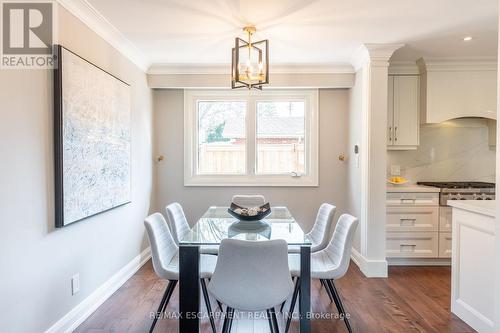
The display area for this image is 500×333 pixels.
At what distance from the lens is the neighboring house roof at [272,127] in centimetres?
426

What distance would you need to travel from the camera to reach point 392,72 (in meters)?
3.75

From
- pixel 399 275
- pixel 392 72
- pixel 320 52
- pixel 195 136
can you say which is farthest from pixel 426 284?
pixel 195 136

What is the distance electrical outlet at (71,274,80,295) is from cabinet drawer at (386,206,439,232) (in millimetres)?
3171

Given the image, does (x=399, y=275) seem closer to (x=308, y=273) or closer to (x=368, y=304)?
(x=368, y=304)

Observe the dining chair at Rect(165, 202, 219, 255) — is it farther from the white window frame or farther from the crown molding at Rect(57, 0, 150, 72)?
the crown molding at Rect(57, 0, 150, 72)

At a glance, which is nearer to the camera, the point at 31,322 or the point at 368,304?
the point at 31,322

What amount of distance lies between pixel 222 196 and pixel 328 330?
2.32m

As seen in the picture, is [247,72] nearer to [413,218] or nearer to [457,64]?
[413,218]

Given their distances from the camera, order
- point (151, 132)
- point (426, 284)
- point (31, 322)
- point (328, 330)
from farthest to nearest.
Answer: point (151, 132) < point (426, 284) < point (328, 330) < point (31, 322)

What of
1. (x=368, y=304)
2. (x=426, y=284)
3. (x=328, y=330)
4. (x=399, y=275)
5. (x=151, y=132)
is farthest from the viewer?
(x=151, y=132)

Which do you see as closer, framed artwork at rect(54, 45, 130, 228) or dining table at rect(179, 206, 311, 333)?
dining table at rect(179, 206, 311, 333)

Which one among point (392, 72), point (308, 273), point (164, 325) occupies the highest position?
point (392, 72)

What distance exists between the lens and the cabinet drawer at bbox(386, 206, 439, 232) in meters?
3.54

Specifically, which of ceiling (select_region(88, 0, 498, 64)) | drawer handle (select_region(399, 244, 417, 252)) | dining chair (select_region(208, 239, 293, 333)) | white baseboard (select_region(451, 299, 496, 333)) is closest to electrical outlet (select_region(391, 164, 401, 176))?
drawer handle (select_region(399, 244, 417, 252))
